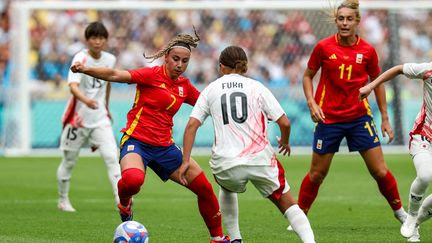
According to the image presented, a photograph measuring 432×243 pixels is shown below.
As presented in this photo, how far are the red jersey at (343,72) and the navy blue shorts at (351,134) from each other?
0.07 metres

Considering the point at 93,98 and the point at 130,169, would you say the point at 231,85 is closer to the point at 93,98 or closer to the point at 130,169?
the point at 130,169

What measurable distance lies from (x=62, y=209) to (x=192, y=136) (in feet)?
15.9

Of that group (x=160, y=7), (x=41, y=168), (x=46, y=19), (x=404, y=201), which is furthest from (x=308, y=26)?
(x=404, y=201)

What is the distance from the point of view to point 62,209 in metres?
13.1

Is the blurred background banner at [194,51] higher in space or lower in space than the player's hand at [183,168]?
lower

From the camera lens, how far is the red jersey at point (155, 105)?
9594 mm

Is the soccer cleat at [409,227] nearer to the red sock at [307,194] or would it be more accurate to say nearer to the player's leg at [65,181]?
the red sock at [307,194]

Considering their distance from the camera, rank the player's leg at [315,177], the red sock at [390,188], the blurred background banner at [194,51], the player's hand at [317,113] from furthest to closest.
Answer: the blurred background banner at [194,51] → the player's leg at [315,177] → the red sock at [390,188] → the player's hand at [317,113]

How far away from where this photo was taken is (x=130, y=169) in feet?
30.8

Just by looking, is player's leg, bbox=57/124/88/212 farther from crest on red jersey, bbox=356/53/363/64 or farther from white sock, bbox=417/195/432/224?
white sock, bbox=417/195/432/224

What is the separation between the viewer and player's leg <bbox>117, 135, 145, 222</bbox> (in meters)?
9.35

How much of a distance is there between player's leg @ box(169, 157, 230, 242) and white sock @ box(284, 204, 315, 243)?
0.93 meters

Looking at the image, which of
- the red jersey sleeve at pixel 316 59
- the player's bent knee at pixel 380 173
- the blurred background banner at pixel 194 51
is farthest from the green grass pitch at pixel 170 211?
the blurred background banner at pixel 194 51

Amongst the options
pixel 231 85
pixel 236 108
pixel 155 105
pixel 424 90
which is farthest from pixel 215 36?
pixel 236 108
